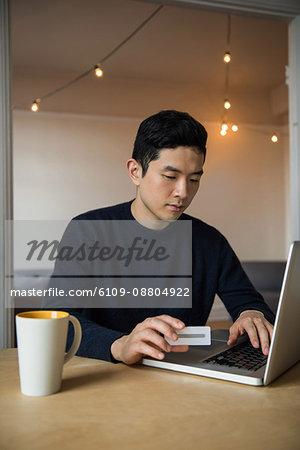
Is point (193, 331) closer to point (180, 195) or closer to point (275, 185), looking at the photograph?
point (180, 195)

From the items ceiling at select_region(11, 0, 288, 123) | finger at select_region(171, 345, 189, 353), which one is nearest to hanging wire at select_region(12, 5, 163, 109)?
ceiling at select_region(11, 0, 288, 123)

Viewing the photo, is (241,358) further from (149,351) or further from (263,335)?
(149,351)

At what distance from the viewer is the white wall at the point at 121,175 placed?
438cm

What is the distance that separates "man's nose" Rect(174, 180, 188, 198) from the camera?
1180 mm

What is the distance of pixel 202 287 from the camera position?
139 centimetres

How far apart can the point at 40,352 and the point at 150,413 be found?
188 millimetres

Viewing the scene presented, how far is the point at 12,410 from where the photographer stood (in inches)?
25.1

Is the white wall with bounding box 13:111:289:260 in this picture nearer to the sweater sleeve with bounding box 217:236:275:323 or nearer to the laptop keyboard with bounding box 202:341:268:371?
the sweater sleeve with bounding box 217:236:275:323

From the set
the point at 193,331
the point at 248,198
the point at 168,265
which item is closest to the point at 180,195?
the point at 168,265

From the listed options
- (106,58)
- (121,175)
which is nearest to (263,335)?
(106,58)

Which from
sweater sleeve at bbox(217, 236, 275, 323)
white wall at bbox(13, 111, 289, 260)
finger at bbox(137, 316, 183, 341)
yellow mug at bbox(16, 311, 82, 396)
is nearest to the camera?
yellow mug at bbox(16, 311, 82, 396)

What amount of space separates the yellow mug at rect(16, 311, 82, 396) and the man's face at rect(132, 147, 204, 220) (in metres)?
0.57

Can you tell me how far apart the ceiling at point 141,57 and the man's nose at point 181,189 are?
2.31 metres

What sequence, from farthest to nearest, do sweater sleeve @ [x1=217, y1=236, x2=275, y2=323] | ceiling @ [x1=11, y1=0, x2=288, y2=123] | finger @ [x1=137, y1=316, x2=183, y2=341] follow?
1. ceiling @ [x1=11, y1=0, x2=288, y2=123]
2. sweater sleeve @ [x1=217, y1=236, x2=275, y2=323]
3. finger @ [x1=137, y1=316, x2=183, y2=341]
